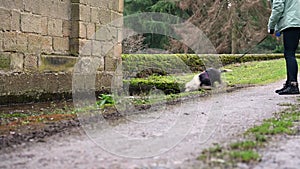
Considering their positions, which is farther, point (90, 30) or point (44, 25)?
point (90, 30)

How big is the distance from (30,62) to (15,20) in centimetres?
58

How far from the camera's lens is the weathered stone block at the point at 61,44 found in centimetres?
578

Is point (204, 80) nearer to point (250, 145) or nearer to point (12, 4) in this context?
point (12, 4)

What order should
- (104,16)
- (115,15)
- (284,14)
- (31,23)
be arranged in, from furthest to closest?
1. (115,15)
2. (104,16)
3. (284,14)
4. (31,23)

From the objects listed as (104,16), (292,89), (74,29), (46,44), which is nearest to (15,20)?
(46,44)

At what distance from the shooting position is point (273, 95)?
635 cm

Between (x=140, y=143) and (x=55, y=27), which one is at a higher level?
(x=55, y=27)

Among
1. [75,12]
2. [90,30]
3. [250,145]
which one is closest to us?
[250,145]

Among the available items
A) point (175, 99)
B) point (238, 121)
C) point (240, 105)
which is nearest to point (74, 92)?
point (175, 99)

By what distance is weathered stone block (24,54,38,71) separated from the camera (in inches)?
→ 207

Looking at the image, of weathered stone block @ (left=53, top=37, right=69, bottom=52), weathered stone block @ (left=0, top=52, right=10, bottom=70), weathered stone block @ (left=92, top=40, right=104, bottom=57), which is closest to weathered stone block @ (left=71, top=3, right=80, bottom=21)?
weathered stone block @ (left=53, top=37, right=69, bottom=52)

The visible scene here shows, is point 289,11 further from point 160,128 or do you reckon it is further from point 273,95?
point 160,128

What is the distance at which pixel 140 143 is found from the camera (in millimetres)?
3086

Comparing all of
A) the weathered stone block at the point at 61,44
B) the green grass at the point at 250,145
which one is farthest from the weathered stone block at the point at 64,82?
the green grass at the point at 250,145
